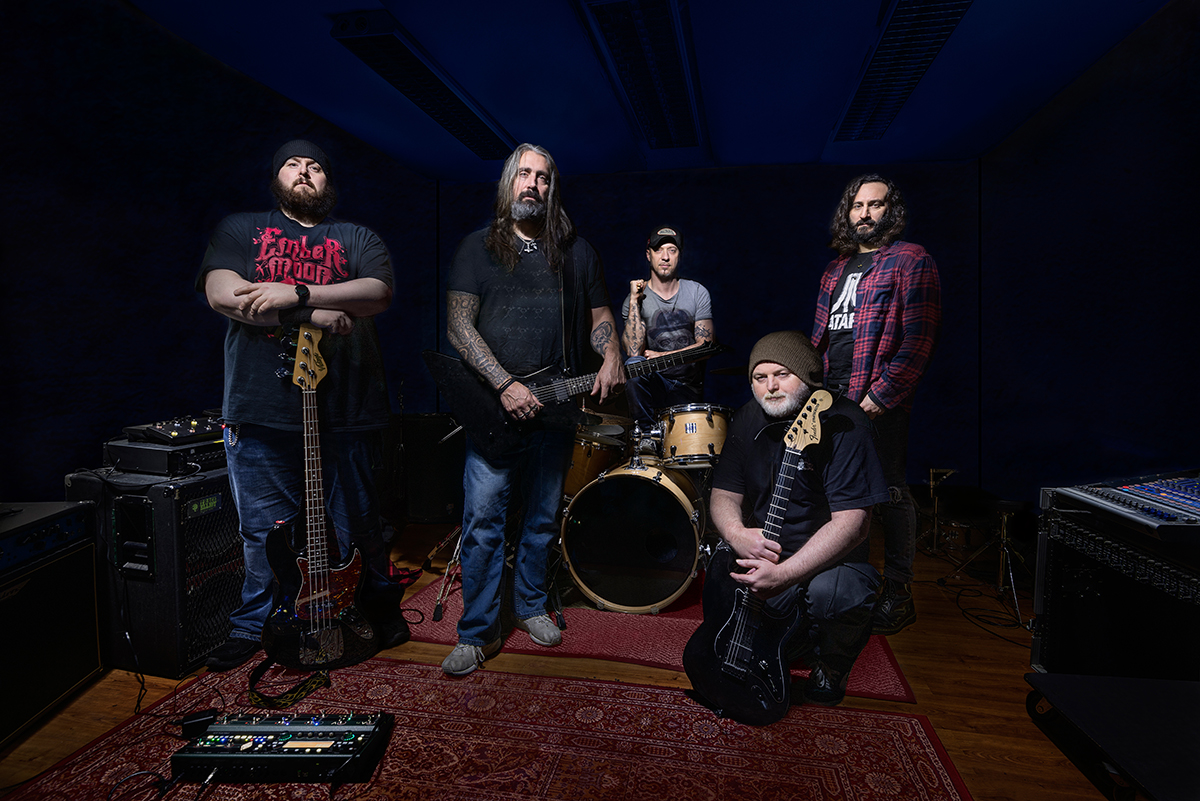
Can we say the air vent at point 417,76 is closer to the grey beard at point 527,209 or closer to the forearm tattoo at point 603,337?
the grey beard at point 527,209

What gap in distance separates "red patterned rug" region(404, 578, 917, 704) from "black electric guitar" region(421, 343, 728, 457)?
920 mm

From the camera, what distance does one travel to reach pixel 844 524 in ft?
5.69

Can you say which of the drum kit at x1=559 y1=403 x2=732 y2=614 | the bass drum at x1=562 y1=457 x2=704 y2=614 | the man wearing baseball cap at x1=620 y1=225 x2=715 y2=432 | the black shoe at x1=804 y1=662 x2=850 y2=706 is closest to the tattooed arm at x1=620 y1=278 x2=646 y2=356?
the man wearing baseball cap at x1=620 y1=225 x2=715 y2=432

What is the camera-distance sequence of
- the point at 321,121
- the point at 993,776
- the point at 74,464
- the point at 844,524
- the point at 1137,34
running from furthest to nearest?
the point at 321,121
the point at 1137,34
the point at 74,464
the point at 844,524
the point at 993,776

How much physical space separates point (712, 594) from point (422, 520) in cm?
268

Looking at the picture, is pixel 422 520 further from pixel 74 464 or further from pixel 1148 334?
pixel 1148 334

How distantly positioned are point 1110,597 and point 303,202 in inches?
124

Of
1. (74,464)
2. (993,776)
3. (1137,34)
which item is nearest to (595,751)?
(993,776)

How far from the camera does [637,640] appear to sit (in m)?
2.35

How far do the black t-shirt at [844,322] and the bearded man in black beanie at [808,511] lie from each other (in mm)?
700

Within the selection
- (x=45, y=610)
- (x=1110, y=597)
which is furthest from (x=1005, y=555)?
(x=45, y=610)

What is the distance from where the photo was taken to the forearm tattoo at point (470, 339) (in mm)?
2061

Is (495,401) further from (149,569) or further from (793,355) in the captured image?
(149,569)

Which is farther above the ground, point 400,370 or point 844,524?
point 400,370
